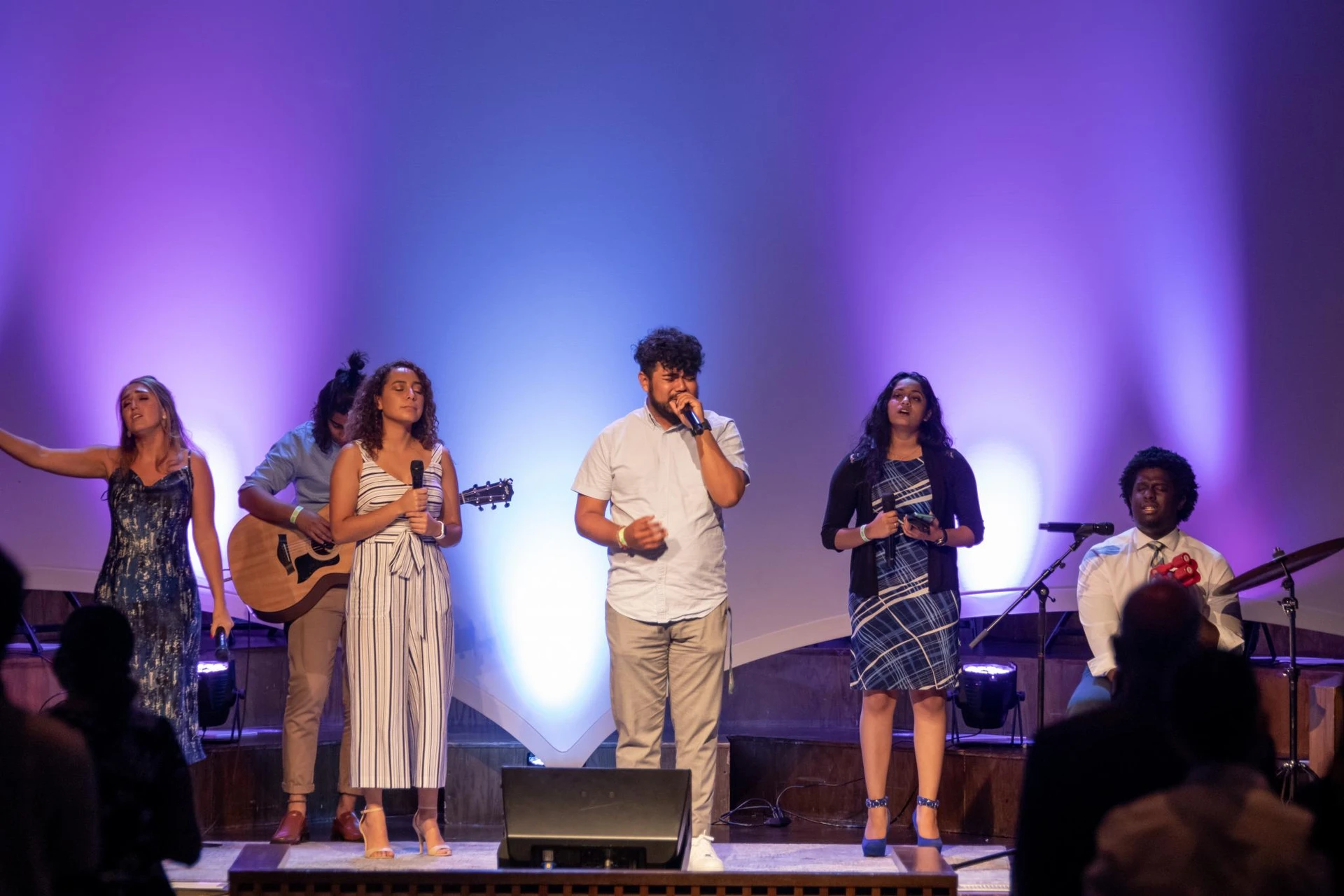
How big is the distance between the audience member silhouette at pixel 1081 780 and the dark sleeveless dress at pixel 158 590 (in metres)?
3.06

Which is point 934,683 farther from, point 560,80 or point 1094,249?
A: point 560,80

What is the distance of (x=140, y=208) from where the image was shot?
589 centimetres

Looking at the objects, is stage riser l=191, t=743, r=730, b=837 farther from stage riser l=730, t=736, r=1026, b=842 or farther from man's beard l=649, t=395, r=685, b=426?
man's beard l=649, t=395, r=685, b=426

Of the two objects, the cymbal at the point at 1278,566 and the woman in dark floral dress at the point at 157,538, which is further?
the cymbal at the point at 1278,566

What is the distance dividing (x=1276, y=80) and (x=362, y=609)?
4461 millimetres

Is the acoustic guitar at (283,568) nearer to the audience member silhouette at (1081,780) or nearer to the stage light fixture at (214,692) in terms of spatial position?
the stage light fixture at (214,692)

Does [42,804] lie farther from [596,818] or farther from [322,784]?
[322,784]

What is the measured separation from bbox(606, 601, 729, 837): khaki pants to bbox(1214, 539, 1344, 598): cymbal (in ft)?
5.61

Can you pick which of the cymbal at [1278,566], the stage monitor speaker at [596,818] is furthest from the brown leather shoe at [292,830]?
the cymbal at [1278,566]

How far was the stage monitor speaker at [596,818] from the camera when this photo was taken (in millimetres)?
3195

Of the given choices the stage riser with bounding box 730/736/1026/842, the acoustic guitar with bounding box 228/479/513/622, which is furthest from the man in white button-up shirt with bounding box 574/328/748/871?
the stage riser with bounding box 730/736/1026/842

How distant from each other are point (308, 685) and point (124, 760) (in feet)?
8.10

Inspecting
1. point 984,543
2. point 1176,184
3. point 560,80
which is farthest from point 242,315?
point 1176,184

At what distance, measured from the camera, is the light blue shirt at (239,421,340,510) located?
Answer: 4973 mm
